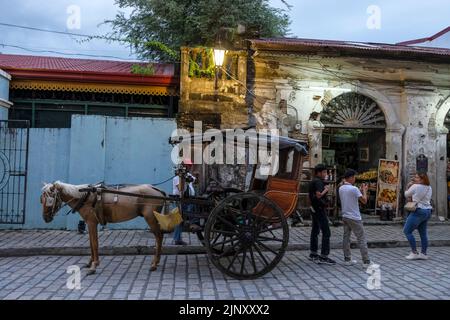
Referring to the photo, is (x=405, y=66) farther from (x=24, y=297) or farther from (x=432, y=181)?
(x=24, y=297)

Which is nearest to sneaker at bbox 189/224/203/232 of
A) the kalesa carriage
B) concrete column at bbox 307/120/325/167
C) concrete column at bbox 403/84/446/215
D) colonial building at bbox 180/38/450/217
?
the kalesa carriage

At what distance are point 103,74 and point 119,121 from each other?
1504 millimetres

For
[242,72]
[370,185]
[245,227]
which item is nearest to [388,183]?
[370,185]

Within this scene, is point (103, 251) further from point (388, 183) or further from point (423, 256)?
point (388, 183)

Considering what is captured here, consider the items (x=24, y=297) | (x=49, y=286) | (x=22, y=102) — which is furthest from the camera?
(x=22, y=102)

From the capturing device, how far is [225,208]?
591cm

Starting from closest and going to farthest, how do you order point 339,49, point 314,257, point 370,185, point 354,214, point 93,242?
point 93,242 < point 354,214 < point 314,257 < point 339,49 < point 370,185

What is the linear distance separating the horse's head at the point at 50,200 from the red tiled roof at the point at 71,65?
5193mm

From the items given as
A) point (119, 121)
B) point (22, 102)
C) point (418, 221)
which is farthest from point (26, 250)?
point (418, 221)

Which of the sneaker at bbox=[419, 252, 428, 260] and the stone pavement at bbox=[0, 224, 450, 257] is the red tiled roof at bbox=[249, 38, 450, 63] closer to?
the stone pavement at bbox=[0, 224, 450, 257]

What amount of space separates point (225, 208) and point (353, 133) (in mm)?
8672

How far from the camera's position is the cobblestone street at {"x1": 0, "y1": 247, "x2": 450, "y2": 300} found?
5.16 m

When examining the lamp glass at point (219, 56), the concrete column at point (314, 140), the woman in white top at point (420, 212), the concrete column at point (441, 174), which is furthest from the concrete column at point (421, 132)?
the lamp glass at point (219, 56)

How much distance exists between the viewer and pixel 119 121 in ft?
32.2
